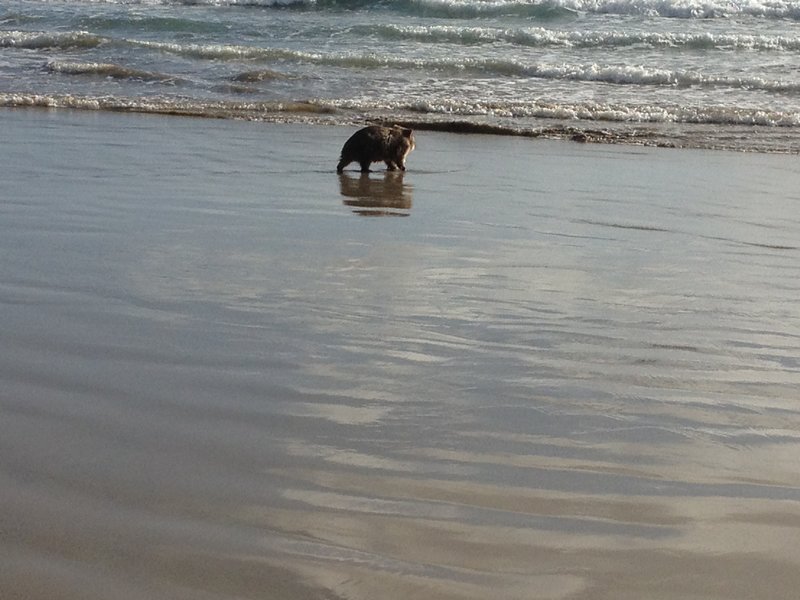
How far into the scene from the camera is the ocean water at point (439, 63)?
13.4 metres

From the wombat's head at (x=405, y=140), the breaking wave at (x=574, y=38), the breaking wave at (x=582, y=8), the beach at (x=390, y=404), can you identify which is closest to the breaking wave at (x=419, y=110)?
the wombat's head at (x=405, y=140)

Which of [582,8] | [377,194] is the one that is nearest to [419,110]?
[377,194]

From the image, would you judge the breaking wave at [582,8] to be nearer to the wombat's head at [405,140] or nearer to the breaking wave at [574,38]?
the breaking wave at [574,38]

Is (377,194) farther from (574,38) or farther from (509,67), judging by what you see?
(574,38)

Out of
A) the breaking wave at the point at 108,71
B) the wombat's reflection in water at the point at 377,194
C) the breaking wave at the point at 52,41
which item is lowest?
the wombat's reflection in water at the point at 377,194

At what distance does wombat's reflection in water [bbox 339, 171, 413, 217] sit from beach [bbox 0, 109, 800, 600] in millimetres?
255

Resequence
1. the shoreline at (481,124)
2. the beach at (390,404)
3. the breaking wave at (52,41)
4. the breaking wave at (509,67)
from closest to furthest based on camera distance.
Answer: the beach at (390,404) → the shoreline at (481,124) → the breaking wave at (509,67) → the breaking wave at (52,41)

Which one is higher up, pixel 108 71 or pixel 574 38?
pixel 574 38

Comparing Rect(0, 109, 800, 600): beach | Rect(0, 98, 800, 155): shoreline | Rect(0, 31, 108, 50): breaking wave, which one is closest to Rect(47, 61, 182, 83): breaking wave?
Rect(0, 98, 800, 155): shoreline

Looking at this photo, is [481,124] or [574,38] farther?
[574,38]

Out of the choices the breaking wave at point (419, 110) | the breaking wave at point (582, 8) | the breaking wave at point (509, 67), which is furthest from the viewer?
the breaking wave at point (582, 8)

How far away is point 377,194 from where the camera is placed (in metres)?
7.65

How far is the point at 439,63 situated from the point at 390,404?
15545 millimetres

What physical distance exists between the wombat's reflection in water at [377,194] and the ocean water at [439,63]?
397cm
